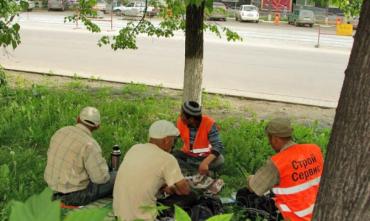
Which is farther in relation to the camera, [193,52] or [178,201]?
[193,52]

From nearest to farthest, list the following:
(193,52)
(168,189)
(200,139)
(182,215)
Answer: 1. (182,215)
2. (168,189)
3. (200,139)
4. (193,52)

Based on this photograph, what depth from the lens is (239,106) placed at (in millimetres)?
10055

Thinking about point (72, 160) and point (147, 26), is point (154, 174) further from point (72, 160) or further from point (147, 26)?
point (147, 26)

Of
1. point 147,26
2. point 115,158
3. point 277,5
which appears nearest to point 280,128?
point 115,158

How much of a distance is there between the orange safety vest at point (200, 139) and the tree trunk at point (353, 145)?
348 centimetres

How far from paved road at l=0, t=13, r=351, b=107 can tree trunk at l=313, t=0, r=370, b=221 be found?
848 centimetres

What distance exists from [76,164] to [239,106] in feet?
18.7

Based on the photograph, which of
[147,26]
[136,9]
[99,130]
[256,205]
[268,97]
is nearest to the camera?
[256,205]

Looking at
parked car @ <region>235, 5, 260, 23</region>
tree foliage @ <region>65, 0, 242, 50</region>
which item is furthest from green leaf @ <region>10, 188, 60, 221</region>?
parked car @ <region>235, 5, 260, 23</region>

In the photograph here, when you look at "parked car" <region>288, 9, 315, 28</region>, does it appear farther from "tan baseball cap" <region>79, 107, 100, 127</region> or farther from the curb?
"tan baseball cap" <region>79, 107, 100, 127</region>

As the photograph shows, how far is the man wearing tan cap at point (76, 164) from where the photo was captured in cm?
471

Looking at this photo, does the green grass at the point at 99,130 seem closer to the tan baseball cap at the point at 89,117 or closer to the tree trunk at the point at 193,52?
the tree trunk at the point at 193,52

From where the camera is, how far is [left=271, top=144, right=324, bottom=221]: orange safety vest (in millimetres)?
3875

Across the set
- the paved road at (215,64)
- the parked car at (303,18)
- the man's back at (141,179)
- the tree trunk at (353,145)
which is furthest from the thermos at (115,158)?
the parked car at (303,18)
